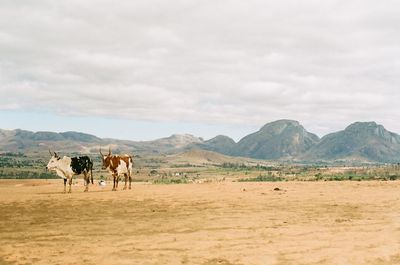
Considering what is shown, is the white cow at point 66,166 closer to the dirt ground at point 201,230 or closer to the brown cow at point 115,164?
the brown cow at point 115,164

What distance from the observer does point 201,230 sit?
16.2 meters

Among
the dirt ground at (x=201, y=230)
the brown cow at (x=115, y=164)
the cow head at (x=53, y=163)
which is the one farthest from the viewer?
the brown cow at (x=115, y=164)

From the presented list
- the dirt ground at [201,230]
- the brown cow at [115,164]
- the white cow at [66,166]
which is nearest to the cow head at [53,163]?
the white cow at [66,166]

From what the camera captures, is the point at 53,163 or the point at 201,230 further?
the point at 53,163

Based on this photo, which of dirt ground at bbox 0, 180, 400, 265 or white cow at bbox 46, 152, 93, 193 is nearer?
dirt ground at bbox 0, 180, 400, 265

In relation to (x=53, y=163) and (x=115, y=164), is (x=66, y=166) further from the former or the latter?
(x=115, y=164)

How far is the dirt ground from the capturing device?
12.7m

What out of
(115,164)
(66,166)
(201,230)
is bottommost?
(201,230)

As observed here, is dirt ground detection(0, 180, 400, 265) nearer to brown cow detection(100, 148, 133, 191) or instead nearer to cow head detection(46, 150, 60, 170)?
cow head detection(46, 150, 60, 170)

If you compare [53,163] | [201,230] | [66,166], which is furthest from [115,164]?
[201,230]

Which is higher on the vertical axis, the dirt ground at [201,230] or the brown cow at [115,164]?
the brown cow at [115,164]

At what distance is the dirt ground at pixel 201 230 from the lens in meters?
12.7

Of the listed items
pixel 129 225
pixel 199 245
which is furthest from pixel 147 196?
pixel 199 245

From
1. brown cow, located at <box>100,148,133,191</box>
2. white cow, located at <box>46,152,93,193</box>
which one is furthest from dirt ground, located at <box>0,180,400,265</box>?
brown cow, located at <box>100,148,133,191</box>
